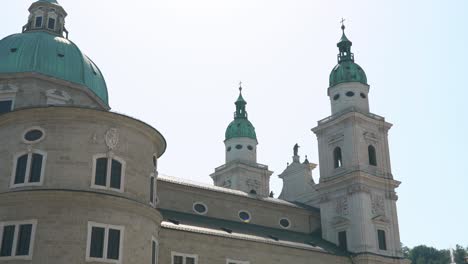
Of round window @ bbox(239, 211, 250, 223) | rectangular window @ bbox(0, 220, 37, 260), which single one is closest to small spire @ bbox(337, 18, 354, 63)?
round window @ bbox(239, 211, 250, 223)

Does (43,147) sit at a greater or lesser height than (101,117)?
lesser

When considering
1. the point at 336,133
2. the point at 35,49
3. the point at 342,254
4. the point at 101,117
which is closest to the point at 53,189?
the point at 101,117

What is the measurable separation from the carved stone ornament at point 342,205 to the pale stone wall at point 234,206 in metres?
2.75

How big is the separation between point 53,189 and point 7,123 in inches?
217

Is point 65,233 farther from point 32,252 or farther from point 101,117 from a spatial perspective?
point 101,117

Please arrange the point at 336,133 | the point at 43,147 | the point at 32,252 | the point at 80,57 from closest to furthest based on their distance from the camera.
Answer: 1. the point at 32,252
2. the point at 43,147
3. the point at 80,57
4. the point at 336,133

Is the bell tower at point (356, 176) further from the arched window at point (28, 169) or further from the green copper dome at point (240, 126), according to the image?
the arched window at point (28, 169)

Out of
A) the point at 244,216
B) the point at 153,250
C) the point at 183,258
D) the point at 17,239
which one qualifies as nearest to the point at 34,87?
the point at 17,239

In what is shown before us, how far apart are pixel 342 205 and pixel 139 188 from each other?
26.1 metres

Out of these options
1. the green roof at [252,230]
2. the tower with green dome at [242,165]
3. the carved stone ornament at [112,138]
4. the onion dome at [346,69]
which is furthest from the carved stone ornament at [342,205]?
the carved stone ornament at [112,138]

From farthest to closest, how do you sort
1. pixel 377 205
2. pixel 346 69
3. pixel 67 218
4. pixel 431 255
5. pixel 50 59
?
pixel 431 255, pixel 346 69, pixel 377 205, pixel 50 59, pixel 67 218

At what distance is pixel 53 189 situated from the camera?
89.0 ft

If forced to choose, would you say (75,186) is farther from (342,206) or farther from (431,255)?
(431,255)

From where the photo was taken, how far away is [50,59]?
38.2 meters
